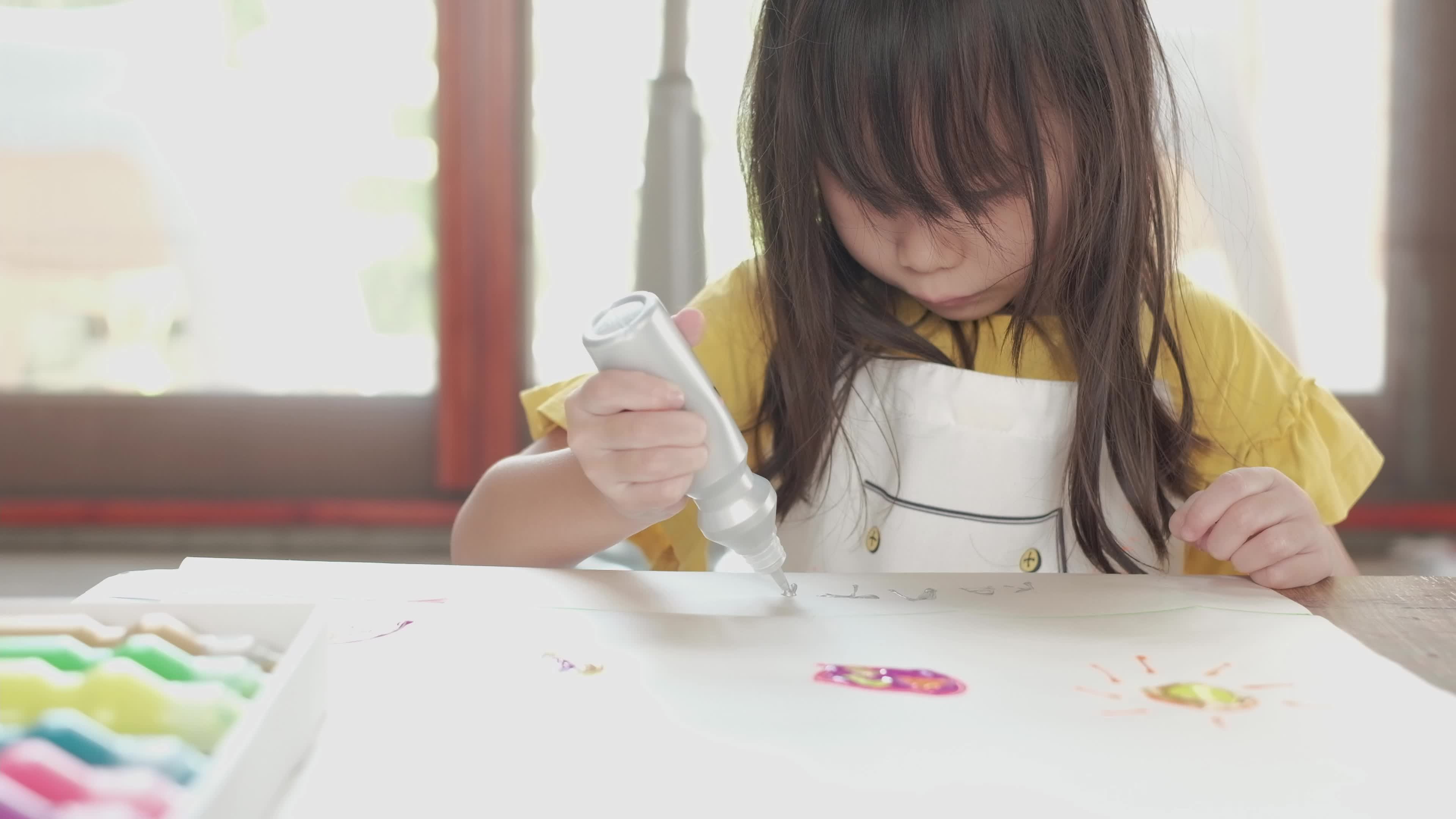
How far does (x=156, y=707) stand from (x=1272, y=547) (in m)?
0.39

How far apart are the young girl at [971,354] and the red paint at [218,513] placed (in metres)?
0.73

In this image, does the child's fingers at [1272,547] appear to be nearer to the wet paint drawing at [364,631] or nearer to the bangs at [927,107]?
the bangs at [927,107]

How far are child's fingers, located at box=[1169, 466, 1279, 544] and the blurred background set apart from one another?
2.96ft

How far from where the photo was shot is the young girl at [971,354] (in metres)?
0.52

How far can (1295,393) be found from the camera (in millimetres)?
647

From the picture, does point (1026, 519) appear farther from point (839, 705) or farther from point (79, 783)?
point (79, 783)

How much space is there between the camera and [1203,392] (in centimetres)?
66

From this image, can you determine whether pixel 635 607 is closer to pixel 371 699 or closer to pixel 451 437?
pixel 371 699

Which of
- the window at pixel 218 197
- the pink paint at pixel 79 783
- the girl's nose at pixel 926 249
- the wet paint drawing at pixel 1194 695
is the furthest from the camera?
the window at pixel 218 197

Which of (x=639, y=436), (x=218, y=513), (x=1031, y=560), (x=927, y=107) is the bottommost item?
(x=218, y=513)

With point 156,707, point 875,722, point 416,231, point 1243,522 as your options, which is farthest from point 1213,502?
point 416,231

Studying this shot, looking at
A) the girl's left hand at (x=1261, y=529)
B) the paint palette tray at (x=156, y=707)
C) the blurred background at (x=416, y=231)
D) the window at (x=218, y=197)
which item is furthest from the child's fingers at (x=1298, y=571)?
the window at (x=218, y=197)

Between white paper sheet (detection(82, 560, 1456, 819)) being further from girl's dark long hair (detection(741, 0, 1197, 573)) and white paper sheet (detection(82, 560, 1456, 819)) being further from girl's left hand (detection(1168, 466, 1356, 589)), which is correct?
girl's dark long hair (detection(741, 0, 1197, 573))

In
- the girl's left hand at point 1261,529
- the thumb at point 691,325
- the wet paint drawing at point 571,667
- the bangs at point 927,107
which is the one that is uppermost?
the bangs at point 927,107
